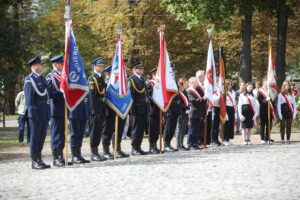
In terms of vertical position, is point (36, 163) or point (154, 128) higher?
point (154, 128)

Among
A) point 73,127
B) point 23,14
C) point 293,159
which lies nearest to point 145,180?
point 73,127

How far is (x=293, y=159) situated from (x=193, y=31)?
27096 millimetres

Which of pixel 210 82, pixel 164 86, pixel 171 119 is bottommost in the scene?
pixel 171 119

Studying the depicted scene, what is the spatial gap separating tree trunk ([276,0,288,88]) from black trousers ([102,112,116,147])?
13029 millimetres

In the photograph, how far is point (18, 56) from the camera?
91.8 feet

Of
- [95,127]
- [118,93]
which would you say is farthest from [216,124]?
[95,127]

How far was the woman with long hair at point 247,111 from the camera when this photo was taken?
711 inches

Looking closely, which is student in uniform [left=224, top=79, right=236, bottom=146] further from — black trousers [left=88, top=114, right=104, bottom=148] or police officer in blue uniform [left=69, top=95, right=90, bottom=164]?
police officer in blue uniform [left=69, top=95, right=90, bottom=164]

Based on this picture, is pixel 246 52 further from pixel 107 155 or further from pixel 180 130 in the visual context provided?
pixel 107 155

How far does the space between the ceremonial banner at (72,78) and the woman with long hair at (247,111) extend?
21.7ft

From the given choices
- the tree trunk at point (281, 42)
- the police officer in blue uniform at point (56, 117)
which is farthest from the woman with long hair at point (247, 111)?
the tree trunk at point (281, 42)

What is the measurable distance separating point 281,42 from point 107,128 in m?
13.8

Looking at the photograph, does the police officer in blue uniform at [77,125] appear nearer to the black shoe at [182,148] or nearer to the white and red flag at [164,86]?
the white and red flag at [164,86]

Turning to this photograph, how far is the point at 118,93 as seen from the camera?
45.2 feet
